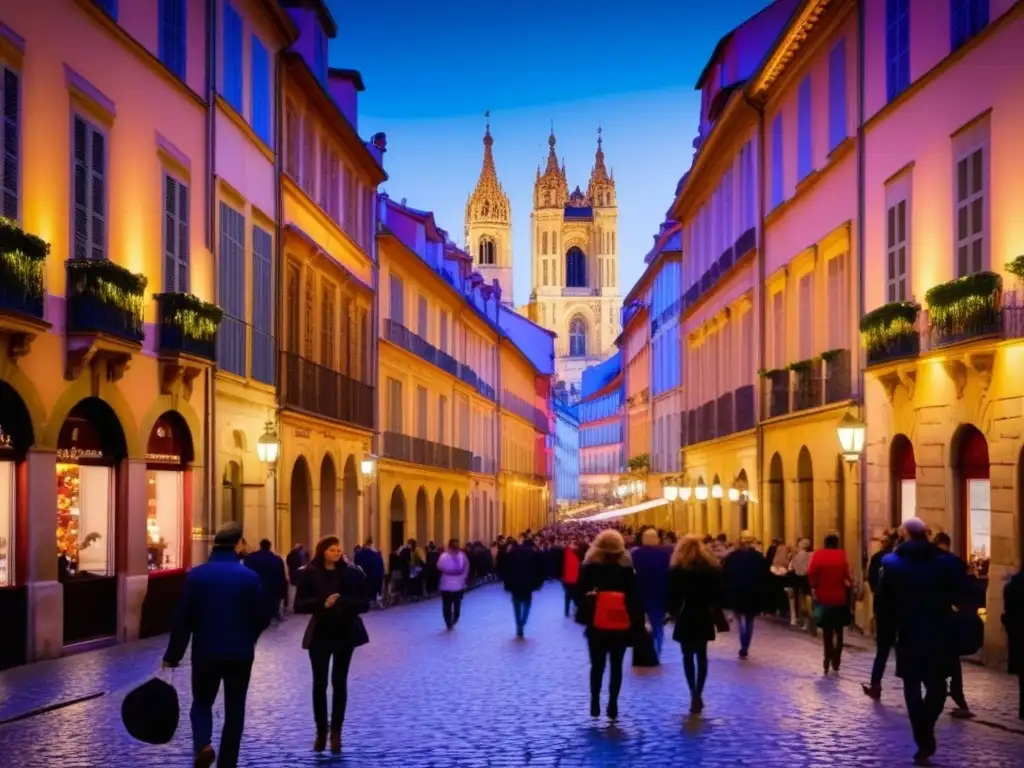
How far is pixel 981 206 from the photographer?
72.1 ft

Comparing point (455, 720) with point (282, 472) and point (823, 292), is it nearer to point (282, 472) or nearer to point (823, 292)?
point (823, 292)

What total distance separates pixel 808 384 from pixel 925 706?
773 inches

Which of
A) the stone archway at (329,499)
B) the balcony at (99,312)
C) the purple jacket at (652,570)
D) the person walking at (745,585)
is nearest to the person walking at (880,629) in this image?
the person walking at (745,585)

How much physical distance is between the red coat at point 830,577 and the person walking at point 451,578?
11.4 meters

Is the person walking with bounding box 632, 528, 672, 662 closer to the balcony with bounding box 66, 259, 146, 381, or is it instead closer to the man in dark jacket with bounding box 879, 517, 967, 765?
the balcony with bounding box 66, 259, 146, 381

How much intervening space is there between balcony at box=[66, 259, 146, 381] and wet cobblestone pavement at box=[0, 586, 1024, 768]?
152 inches

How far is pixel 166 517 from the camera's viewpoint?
87.5 feet

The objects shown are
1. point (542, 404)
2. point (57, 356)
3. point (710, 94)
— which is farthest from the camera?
point (542, 404)

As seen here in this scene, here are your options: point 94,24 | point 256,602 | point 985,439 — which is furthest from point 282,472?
point 256,602

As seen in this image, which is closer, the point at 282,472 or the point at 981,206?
the point at 981,206

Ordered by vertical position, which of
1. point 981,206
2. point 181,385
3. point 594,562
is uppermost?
point 981,206

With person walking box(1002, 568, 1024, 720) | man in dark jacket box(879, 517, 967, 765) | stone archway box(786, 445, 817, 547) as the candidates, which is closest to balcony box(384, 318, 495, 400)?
stone archway box(786, 445, 817, 547)

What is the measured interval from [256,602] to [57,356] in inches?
440

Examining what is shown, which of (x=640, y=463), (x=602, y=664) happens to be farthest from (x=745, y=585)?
(x=640, y=463)
